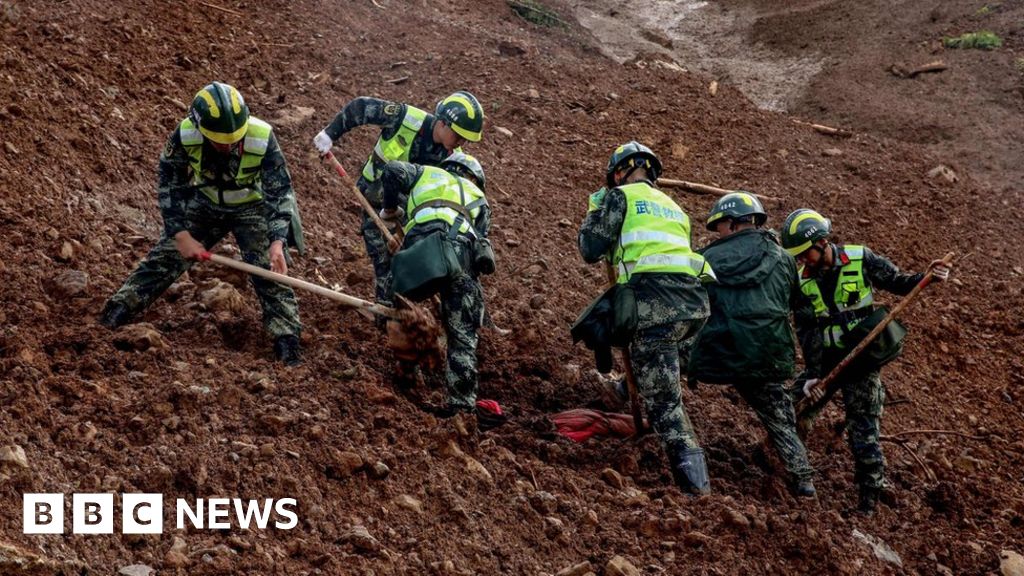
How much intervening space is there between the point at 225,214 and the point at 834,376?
3721mm

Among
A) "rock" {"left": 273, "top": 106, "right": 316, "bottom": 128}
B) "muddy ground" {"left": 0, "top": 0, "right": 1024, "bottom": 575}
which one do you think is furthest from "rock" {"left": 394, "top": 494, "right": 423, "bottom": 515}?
"rock" {"left": 273, "top": 106, "right": 316, "bottom": 128}

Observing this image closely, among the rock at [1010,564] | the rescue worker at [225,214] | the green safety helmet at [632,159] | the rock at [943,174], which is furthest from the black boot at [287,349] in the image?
the rock at [943,174]

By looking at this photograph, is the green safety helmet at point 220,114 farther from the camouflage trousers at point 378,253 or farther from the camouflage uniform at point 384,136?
the camouflage trousers at point 378,253

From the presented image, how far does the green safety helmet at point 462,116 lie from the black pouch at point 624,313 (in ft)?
4.90

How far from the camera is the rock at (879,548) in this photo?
5340mm

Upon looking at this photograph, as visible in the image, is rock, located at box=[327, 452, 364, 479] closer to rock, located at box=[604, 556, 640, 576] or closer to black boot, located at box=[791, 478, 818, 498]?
rock, located at box=[604, 556, 640, 576]

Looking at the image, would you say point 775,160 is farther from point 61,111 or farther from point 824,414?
point 61,111

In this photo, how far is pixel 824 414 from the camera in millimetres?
7125

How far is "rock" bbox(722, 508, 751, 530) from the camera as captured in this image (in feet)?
16.3

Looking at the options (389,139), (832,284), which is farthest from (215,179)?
(832,284)

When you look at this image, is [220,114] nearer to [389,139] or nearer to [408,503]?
[389,139]

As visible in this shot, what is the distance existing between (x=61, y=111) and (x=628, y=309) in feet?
15.8

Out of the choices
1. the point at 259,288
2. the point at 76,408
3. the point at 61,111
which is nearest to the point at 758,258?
the point at 259,288

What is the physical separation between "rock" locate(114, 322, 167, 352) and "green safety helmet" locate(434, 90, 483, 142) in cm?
219
